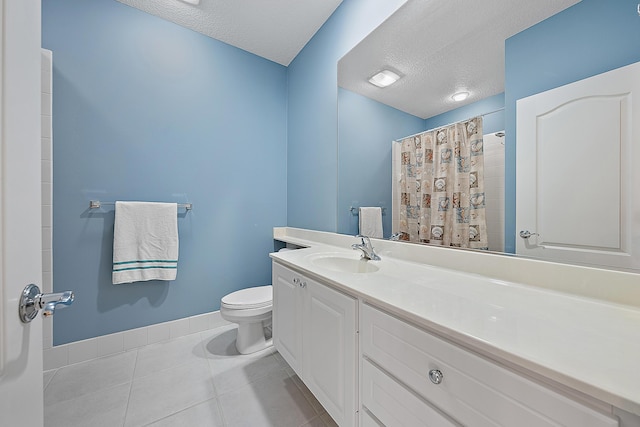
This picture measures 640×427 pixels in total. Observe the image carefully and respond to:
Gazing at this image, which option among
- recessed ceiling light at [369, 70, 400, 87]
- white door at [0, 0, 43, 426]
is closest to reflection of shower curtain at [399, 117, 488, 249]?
recessed ceiling light at [369, 70, 400, 87]

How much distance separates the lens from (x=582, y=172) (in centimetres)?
78

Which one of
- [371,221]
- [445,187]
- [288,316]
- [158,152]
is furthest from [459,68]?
[158,152]

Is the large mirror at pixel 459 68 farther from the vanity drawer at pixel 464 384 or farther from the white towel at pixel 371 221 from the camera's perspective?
the vanity drawer at pixel 464 384

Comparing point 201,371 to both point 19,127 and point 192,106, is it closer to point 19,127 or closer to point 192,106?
point 19,127

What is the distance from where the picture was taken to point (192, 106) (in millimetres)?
1980

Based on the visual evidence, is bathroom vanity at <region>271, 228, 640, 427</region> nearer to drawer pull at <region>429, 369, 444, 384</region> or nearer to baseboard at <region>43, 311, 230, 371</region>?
drawer pull at <region>429, 369, 444, 384</region>

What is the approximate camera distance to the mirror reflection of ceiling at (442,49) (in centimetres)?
97

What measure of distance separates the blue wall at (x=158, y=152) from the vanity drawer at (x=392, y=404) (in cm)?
166

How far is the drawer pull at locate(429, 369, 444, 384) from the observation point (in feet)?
2.03

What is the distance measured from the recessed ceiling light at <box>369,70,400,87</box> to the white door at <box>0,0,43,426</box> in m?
1.45

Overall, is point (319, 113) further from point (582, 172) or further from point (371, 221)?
point (582, 172)

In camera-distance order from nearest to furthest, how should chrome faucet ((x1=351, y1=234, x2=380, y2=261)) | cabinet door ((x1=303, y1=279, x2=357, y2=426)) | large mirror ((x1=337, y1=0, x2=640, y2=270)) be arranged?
large mirror ((x1=337, y1=0, x2=640, y2=270)), cabinet door ((x1=303, y1=279, x2=357, y2=426)), chrome faucet ((x1=351, y1=234, x2=380, y2=261))

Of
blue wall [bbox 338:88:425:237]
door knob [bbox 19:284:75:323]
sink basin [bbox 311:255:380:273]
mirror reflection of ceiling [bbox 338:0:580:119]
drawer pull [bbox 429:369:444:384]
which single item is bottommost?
drawer pull [bbox 429:369:444:384]

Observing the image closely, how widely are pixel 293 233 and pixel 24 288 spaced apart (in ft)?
6.32
